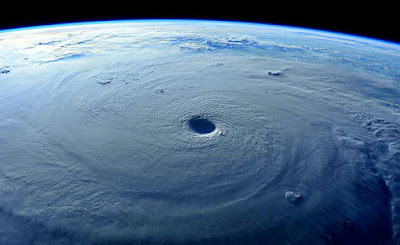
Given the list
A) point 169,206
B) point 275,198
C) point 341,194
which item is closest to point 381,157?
point 341,194

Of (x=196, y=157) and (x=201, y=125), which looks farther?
(x=201, y=125)

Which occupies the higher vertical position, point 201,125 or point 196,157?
point 201,125

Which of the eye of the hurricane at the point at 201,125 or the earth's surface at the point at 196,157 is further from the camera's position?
the eye of the hurricane at the point at 201,125

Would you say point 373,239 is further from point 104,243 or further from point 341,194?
point 104,243

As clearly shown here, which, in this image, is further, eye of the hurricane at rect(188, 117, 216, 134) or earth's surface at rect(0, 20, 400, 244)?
eye of the hurricane at rect(188, 117, 216, 134)
